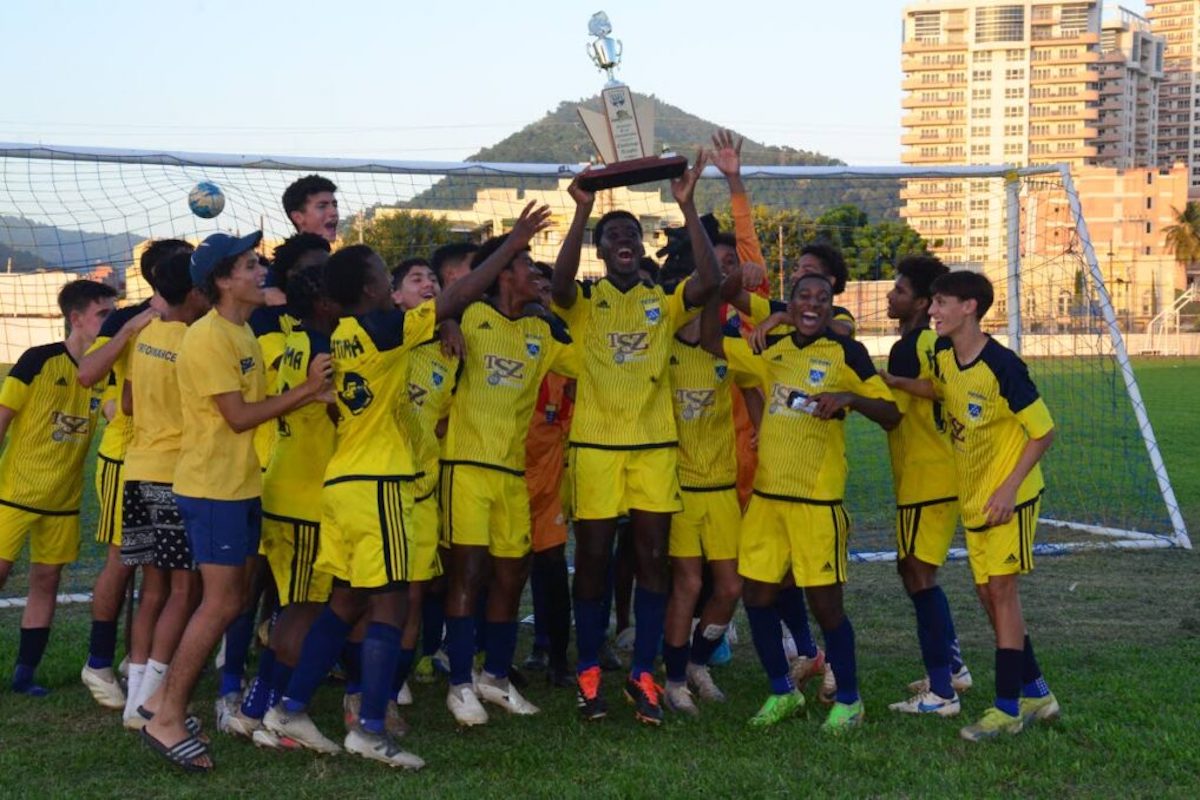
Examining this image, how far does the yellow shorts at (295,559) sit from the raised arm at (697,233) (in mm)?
2117

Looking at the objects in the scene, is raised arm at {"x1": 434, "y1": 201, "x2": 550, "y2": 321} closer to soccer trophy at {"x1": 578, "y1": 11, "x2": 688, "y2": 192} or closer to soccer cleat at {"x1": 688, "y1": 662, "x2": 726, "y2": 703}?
soccer trophy at {"x1": 578, "y1": 11, "x2": 688, "y2": 192}

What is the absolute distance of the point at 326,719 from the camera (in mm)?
6602

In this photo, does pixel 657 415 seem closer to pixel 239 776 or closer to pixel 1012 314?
pixel 239 776

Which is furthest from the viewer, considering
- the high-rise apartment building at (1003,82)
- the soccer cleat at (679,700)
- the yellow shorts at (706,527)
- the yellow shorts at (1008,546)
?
the high-rise apartment building at (1003,82)

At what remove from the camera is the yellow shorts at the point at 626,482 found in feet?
21.2

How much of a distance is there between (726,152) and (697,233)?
0.66 m

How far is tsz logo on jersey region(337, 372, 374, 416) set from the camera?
5793 mm

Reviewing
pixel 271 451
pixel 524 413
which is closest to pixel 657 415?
pixel 524 413

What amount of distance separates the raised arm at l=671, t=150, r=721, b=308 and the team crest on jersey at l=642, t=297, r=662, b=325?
0.24m

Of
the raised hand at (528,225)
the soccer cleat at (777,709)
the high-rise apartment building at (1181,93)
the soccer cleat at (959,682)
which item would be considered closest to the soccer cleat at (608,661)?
the soccer cleat at (777,709)

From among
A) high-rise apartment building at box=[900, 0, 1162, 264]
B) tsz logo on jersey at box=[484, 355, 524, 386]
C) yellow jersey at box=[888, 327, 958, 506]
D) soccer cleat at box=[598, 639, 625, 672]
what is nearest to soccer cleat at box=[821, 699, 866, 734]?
yellow jersey at box=[888, 327, 958, 506]

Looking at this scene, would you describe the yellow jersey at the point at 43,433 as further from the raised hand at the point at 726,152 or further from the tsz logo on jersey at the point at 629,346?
the raised hand at the point at 726,152

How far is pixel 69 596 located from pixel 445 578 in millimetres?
4243

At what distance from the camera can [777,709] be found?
20.8ft
